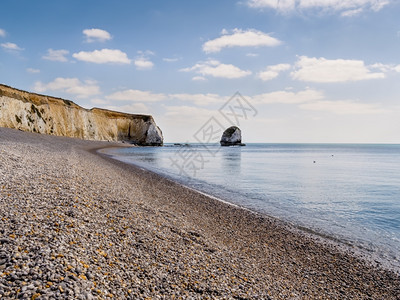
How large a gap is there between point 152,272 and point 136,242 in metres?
1.29

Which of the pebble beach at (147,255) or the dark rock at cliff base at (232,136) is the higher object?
the dark rock at cliff base at (232,136)

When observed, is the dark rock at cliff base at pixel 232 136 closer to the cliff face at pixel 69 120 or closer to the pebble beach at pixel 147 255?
the cliff face at pixel 69 120

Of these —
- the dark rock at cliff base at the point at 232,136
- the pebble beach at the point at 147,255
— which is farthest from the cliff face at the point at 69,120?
the pebble beach at the point at 147,255

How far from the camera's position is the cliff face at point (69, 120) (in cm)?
4609

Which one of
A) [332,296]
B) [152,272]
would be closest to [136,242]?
[152,272]

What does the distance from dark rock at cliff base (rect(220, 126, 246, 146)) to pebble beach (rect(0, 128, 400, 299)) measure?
126 meters

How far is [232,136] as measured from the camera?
Answer: 13538 cm

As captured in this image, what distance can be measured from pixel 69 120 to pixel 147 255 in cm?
7338

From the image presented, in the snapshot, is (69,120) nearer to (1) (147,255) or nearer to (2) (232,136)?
(1) (147,255)

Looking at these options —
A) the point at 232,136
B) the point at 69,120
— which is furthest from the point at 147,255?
the point at 232,136

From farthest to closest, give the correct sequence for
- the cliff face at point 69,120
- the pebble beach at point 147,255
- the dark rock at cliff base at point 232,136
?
1. the dark rock at cliff base at point 232,136
2. the cliff face at point 69,120
3. the pebble beach at point 147,255

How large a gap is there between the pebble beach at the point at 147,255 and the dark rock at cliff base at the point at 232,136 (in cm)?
12638

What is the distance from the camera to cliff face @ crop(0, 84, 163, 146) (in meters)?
46.1

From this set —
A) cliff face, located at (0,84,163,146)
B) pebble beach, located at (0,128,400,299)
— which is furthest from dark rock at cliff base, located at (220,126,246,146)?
pebble beach, located at (0,128,400,299)
